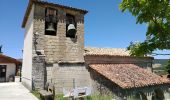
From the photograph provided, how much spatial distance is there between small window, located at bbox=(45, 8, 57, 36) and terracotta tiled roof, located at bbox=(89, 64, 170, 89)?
4537 millimetres

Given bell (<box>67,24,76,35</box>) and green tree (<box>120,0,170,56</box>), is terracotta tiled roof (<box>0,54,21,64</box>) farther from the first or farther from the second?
green tree (<box>120,0,170,56</box>)

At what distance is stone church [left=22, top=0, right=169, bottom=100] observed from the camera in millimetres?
16641

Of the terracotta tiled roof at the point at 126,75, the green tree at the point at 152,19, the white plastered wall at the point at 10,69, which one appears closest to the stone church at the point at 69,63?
the terracotta tiled roof at the point at 126,75

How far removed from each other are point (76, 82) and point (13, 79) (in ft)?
40.9

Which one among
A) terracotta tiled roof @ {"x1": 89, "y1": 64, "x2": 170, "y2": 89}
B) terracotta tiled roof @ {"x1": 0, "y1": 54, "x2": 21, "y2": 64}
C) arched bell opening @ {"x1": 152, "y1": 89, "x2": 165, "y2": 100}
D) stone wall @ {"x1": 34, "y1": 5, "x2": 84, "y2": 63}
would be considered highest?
stone wall @ {"x1": 34, "y1": 5, "x2": 84, "y2": 63}

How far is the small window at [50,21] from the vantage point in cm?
1780

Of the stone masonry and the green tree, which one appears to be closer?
the green tree

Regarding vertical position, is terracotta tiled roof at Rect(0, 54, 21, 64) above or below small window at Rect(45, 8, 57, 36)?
below

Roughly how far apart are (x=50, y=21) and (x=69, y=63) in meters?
3.87

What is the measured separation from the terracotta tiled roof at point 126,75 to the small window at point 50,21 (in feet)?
14.9

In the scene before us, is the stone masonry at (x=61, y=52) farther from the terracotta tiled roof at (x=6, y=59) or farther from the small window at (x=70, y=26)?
the terracotta tiled roof at (x=6, y=59)

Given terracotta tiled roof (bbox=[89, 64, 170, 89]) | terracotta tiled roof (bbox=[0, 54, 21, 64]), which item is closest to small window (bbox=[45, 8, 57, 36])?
terracotta tiled roof (bbox=[89, 64, 170, 89])

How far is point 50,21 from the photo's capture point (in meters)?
18.0

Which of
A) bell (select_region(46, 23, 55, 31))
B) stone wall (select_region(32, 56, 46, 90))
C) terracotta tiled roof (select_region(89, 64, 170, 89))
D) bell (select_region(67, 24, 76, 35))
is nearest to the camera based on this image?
stone wall (select_region(32, 56, 46, 90))
